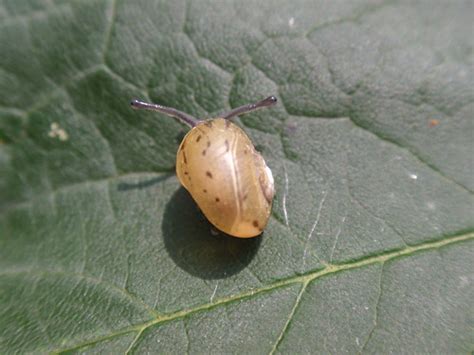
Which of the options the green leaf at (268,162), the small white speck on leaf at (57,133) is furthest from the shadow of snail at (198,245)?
the small white speck on leaf at (57,133)

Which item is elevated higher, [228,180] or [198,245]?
[228,180]

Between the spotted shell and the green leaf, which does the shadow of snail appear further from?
the spotted shell

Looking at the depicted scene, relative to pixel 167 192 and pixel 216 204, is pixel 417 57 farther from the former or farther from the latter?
pixel 167 192

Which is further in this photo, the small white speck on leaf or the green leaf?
the small white speck on leaf

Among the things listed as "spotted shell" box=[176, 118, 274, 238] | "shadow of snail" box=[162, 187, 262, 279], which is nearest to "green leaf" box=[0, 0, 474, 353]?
"shadow of snail" box=[162, 187, 262, 279]

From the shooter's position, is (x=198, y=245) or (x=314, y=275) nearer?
(x=314, y=275)

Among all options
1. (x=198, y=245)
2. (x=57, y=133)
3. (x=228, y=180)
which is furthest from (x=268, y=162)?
(x=57, y=133)

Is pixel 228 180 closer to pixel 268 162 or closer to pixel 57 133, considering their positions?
pixel 268 162
